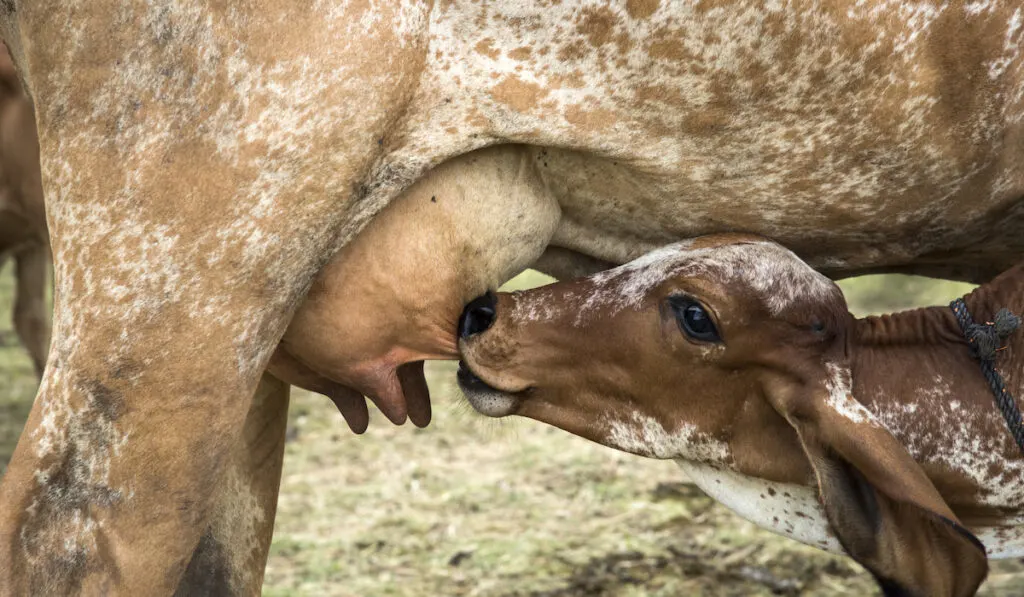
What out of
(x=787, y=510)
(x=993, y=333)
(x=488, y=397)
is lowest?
(x=787, y=510)

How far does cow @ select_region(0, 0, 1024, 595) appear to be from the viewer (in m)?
2.61

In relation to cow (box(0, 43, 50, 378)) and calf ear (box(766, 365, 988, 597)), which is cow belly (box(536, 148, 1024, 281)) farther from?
cow (box(0, 43, 50, 378))

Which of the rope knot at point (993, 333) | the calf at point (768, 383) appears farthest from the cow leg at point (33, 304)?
the rope knot at point (993, 333)

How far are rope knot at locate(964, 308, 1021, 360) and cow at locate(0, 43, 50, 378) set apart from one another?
18.0 feet

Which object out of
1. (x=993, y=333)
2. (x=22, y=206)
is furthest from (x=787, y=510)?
(x=22, y=206)

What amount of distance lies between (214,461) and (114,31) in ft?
3.04

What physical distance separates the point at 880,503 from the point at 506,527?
2.81 m

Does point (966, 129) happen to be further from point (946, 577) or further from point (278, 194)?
point (278, 194)

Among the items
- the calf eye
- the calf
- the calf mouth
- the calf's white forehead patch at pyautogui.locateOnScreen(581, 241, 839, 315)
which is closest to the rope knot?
the calf

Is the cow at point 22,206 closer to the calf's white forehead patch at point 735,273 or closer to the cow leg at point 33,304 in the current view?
the cow leg at point 33,304

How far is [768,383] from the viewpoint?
3225 mm

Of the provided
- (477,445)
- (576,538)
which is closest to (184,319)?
(576,538)

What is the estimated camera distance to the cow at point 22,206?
7.49 meters

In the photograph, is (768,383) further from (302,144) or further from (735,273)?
(302,144)
